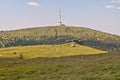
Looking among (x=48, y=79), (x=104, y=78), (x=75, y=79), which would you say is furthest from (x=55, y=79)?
(x=104, y=78)

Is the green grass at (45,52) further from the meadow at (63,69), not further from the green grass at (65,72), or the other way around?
the green grass at (65,72)

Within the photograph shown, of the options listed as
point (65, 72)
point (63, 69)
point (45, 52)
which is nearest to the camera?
point (65, 72)

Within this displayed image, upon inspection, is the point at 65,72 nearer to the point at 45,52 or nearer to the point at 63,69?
the point at 63,69

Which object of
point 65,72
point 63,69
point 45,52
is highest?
point 65,72

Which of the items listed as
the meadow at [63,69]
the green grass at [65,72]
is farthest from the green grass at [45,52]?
the green grass at [65,72]

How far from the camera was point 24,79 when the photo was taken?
36.2m

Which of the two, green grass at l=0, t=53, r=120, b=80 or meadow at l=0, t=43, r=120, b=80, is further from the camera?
meadow at l=0, t=43, r=120, b=80

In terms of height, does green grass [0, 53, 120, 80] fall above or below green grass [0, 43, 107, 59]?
above

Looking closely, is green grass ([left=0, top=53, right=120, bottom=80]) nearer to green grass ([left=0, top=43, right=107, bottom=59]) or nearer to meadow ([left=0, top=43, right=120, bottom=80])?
meadow ([left=0, top=43, right=120, bottom=80])

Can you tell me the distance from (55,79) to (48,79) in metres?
0.73

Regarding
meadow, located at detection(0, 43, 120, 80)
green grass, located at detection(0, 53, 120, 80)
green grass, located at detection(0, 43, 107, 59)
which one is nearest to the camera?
green grass, located at detection(0, 53, 120, 80)

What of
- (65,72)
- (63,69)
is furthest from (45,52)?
(65,72)

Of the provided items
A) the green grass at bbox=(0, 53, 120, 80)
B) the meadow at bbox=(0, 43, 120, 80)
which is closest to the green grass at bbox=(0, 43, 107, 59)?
the meadow at bbox=(0, 43, 120, 80)

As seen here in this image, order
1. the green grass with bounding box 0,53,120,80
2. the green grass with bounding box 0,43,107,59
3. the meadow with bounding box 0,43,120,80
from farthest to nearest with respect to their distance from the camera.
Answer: the green grass with bounding box 0,43,107,59 → the meadow with bounding box 0,43,120,80 → the green grass with bounding box 0,53,120,80
